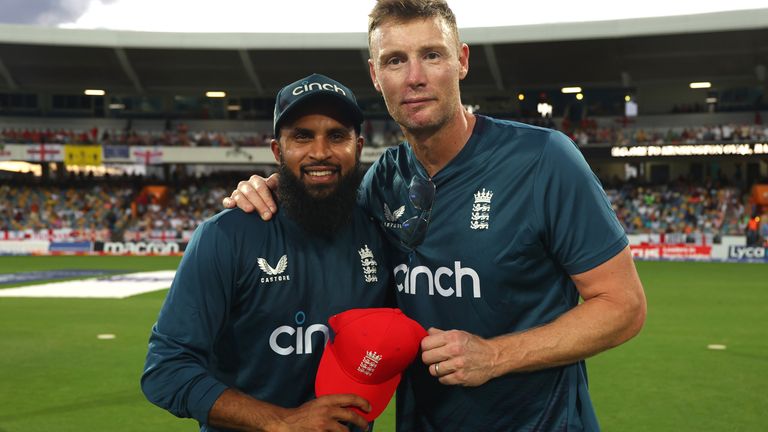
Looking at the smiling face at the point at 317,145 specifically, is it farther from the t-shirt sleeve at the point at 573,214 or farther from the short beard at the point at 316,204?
the t-shirt sleeve at the point at 573,214

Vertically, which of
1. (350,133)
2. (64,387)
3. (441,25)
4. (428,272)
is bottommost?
(64,387)

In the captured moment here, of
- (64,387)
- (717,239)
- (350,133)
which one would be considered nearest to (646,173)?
(717,239)

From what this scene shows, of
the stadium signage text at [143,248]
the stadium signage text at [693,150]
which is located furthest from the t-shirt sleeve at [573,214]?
the stadium signage text at [693,150]

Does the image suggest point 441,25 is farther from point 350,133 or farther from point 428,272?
point 428,272

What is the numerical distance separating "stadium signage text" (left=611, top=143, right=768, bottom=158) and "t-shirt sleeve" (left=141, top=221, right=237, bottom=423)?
3527cm

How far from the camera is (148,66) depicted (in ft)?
137

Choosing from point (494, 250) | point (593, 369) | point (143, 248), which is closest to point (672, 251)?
point (143, 248)

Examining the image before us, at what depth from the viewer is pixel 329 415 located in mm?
2350

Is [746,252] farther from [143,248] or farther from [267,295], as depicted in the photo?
[267,295]

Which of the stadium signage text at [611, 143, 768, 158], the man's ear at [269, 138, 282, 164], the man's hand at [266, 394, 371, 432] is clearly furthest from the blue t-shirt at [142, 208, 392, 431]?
the stadium signage text at [611, 143, 768, 158]

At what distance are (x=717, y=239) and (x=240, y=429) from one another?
29.0 metres

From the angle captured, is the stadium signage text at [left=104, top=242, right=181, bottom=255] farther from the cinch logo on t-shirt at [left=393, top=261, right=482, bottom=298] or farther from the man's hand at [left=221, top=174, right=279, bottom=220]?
the cinch logo on t-shirt at [left=393, top=261, right=482, bottom=298]

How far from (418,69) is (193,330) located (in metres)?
1.17

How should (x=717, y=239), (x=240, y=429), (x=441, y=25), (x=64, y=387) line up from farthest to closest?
(x=717, y=239) → (x=64, y=387) → (x=441, y=25) → (x=240, y=429)
